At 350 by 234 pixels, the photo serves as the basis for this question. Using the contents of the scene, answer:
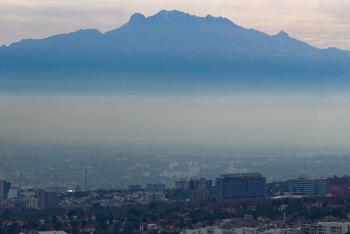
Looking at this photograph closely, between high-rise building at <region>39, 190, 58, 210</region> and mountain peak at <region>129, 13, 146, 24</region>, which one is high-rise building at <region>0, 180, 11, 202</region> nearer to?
high-rise building at <region>39, 190, 58, 210</region>

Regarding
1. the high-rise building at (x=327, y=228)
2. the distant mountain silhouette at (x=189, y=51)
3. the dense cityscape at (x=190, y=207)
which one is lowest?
the high-rise building at (x=327, y=228)

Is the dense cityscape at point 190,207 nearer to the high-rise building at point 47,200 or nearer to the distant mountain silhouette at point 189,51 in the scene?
the high-rise building at point 47,200

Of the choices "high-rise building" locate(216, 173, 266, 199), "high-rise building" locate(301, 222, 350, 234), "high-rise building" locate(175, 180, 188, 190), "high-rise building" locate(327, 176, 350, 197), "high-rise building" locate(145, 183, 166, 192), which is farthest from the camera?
"high-rise building" locate(145, 183, 166, 192)

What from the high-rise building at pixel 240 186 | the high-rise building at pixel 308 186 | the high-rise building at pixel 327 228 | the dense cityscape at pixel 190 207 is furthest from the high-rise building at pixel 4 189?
the high-rise building at pixel 327 228

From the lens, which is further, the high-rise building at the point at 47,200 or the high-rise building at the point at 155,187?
the high-rise building at the point at 155,187

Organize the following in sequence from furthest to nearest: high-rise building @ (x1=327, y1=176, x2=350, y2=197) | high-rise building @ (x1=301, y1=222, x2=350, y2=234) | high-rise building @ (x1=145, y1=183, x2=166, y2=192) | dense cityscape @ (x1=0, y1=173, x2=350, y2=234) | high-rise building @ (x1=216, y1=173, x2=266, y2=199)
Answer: high-rise building @ (x1=145, y1=183, x2=166, y2=192) < high-rise building @ (x1=216, y1=173, x2=266, y2=199) < high-rise building @ (x1=327, y1=176, x2=350, y2=197) < dense cityscape @ (x1=0, y1=173, x2=350, y2=234) < high-rise building @ (x1=301, y1=222, x2=350, y2=234)

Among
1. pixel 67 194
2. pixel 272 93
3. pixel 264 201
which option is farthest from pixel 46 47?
pixel 264 201

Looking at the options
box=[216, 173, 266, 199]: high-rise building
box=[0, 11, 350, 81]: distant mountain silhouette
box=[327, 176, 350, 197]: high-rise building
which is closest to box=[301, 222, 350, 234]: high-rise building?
box=[327, 176, 350, 197]: high-rise building

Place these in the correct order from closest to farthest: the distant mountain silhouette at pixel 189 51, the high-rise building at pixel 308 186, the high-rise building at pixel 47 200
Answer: the high-rise building at pixel 47 200
the high-rise building at pixel 308 186
the distant mountain silhouette at pixel 189 51

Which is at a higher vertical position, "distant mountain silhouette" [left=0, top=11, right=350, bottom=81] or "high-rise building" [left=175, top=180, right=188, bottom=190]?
"distant mountain silhouette" [left=0, top=11, right=350, bottom=81]
